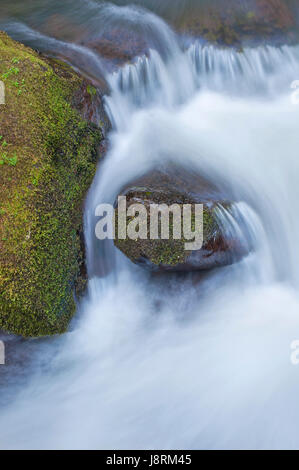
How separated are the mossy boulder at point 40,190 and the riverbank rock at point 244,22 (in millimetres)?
3713

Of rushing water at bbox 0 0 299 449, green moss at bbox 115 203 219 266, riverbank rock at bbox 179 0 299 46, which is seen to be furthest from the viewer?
riverbank rock at bbox 179 0 299 46

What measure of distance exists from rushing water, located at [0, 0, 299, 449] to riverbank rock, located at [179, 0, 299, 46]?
1.60 metres

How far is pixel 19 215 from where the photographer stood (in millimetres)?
4445

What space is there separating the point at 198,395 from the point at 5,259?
3.37 meters

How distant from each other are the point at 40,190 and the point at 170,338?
9.68 feet

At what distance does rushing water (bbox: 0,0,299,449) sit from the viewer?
5.15m

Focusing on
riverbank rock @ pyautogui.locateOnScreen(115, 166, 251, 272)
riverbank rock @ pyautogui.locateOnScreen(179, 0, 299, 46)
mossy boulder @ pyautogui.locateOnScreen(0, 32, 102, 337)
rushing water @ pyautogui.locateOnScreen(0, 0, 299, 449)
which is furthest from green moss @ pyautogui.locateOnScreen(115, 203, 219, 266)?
riverbank rock @ pyautogui.locateOnScreen(179, 0, 299, 46)

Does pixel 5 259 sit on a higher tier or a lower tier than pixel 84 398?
higher

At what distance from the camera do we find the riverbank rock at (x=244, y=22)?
25.1 feet

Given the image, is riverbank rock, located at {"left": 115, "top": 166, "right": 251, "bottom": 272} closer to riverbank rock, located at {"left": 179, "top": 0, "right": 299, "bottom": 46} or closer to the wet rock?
the wet rock

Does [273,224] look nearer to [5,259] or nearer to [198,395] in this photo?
[198,395]

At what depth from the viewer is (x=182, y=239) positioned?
4.89 m

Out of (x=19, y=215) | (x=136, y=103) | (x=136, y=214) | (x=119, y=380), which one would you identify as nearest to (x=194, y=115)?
(x=136, y=103)

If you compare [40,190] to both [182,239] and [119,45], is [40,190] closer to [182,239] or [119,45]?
[182,239]
